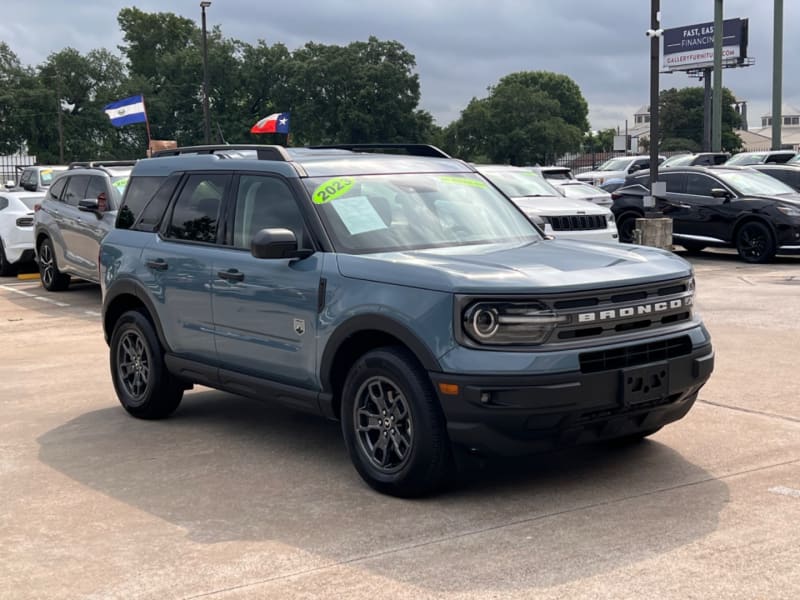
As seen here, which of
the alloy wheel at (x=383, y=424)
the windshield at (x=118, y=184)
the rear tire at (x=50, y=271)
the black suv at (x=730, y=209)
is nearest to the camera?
the alloy wheel at (x=383, y=424)

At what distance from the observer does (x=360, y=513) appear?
5277 millimetres

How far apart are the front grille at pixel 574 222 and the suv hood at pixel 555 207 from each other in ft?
0.19

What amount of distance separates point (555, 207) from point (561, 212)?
0.62ft

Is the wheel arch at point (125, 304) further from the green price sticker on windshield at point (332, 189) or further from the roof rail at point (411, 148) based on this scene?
the green price sticker on windshield at point (332, 189)

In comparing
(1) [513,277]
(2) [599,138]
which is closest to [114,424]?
(1) [513,277]

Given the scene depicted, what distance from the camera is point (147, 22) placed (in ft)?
349

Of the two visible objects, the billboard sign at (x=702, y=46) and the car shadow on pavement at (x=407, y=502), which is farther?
the billboard sign at (x=702, y=46)

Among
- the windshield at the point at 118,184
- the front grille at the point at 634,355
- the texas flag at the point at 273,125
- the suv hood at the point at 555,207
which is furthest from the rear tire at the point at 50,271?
the texas flag at the point at 273,125

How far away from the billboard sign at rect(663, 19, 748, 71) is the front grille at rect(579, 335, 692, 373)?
9309 cm

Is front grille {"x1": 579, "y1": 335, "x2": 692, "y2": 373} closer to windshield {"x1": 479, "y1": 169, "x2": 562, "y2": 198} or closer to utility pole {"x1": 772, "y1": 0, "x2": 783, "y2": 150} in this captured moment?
windshield {"x1": 479, "y1": 169, "x2": 562, "y2": 198}

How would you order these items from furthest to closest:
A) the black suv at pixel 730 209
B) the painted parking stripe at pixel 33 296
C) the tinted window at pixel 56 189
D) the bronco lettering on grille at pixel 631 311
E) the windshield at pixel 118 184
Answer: the black suv at pixel 730 209 → the tinted window at pixel 56 189 → the painted parking stripe at pixel 33 296 → the windshield at pixel 118 184 → the bronco lettering on grille at pixel 631 311

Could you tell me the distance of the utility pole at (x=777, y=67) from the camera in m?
35.9

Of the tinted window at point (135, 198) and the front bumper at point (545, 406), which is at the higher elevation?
the tinted window at point (135, 198)

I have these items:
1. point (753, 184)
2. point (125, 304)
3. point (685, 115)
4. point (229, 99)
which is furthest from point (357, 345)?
point (685, 115)
